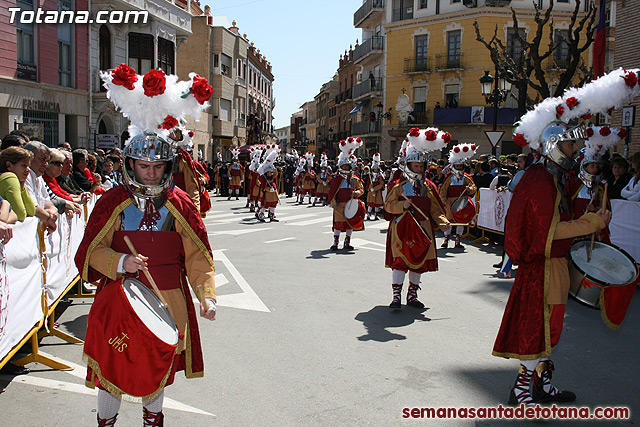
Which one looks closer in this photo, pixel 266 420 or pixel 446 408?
pixel 266 420

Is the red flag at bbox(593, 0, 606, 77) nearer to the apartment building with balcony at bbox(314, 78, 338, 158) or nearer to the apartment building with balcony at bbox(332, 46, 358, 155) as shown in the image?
the apartment building with balcony at bbox(332, 46, 358, 155)

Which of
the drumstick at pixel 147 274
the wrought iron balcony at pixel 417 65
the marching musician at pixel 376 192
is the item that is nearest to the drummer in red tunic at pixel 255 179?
the marching musician at pixel 376 192

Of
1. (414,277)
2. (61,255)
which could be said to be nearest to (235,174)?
(414,277)

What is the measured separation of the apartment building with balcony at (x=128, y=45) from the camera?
24.2 m

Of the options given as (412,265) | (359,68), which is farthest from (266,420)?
(359,68)

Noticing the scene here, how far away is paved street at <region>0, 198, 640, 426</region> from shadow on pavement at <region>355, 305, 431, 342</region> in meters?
0.02

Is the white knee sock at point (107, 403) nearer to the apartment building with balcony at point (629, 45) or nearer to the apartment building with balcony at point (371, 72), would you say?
the apartment building with balcony at point (629, 45)

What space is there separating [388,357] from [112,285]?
3.08 m

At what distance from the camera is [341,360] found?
17.4ft

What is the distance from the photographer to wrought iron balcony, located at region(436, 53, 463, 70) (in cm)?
3702

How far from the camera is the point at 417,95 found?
39.8 metres

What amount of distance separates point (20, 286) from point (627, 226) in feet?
28.4

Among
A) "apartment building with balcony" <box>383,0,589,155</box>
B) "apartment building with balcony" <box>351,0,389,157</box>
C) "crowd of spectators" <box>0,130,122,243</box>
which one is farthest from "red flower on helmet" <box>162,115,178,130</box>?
"apartment building with balcony" <box>351,0,389,157</box>

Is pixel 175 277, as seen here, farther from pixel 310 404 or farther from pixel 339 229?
pixel 339 229
